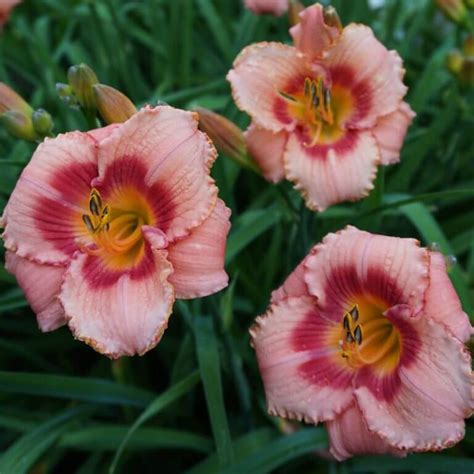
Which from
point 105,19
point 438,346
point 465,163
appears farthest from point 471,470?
point 105,19

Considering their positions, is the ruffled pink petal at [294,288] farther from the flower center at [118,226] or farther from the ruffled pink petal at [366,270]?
the flower center at [118,226]

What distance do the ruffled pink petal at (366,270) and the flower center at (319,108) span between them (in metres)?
0.21

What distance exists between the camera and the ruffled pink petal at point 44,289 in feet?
2.73

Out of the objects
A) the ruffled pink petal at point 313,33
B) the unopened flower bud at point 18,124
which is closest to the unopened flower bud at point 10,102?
the unopened flower bud at point 18,124

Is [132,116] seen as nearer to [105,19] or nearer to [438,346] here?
[438,346]

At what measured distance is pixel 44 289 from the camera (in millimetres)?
839

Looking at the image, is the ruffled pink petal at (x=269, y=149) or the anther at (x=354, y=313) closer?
Answer: the anther at (x=354, y=313)

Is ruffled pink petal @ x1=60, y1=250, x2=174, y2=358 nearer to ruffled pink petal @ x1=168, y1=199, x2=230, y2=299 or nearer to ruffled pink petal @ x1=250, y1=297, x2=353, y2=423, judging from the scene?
ruffled pink petal @ x1=168, y1=199, x2=230, y2=299

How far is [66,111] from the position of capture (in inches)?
54.5

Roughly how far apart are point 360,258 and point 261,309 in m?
0.45

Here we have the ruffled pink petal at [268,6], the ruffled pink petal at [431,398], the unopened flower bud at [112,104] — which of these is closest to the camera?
the ruffled pink petal at [431,398]

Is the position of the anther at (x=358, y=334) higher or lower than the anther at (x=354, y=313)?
lower

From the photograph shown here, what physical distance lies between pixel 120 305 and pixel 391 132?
456mm

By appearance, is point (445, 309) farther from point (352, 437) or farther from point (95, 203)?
point (95, 203)
